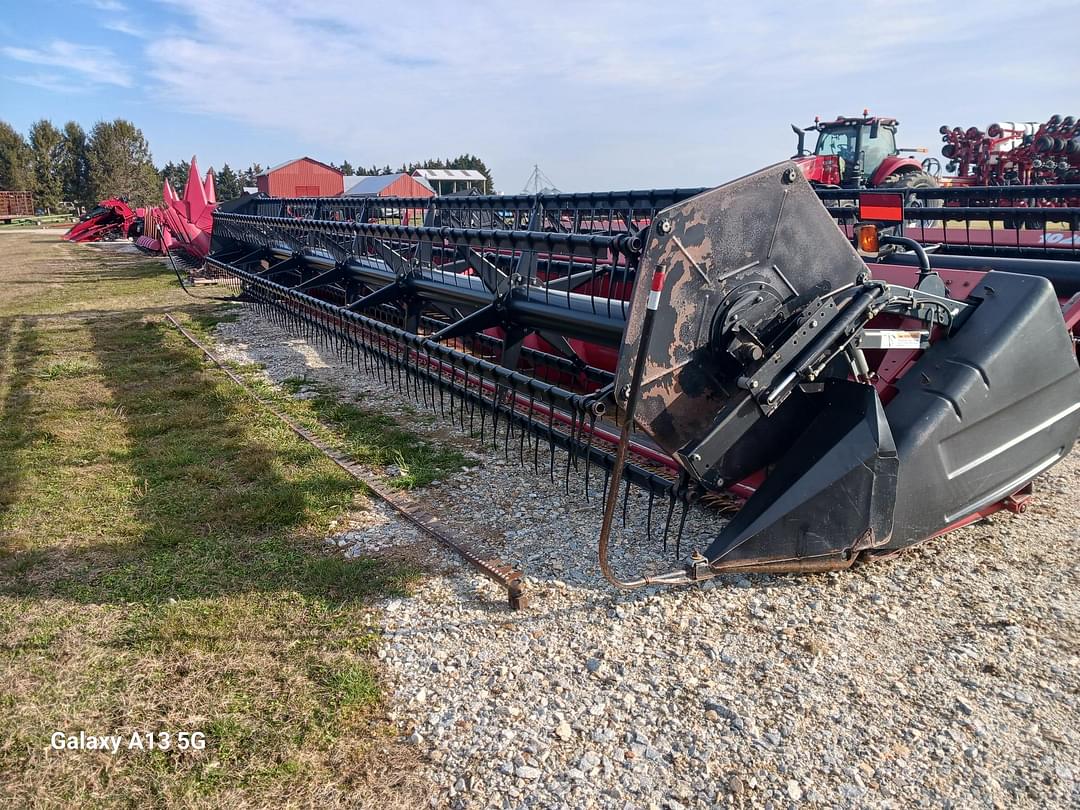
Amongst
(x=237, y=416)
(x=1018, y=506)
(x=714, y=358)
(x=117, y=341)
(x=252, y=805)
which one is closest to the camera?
(x=252, y=805)

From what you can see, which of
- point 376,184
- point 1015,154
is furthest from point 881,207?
point 376,184

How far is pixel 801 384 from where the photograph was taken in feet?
10.2

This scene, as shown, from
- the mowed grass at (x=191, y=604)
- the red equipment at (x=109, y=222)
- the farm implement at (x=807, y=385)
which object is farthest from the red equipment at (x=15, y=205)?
the farm implement at (x=807, y=385)

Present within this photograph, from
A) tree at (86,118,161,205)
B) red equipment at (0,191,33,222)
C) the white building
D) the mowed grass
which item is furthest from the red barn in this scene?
the mowed grass

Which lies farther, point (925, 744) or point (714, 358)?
point (714, 358)

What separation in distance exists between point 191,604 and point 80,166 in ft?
226

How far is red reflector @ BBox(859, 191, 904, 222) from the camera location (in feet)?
14.4

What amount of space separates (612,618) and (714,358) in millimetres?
1133

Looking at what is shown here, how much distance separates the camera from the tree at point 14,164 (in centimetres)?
5912

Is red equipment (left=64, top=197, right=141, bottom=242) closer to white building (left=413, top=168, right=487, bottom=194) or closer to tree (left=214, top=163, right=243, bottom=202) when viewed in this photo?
white building (left=413, top=168, right=487, bottom=194)

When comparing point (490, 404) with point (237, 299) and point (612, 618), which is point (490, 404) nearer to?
point (612, 618)

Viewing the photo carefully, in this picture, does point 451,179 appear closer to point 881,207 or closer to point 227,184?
point 227,184

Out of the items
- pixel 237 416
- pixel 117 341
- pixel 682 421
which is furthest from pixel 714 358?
pixel 117 341

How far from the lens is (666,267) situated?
9.33ft
